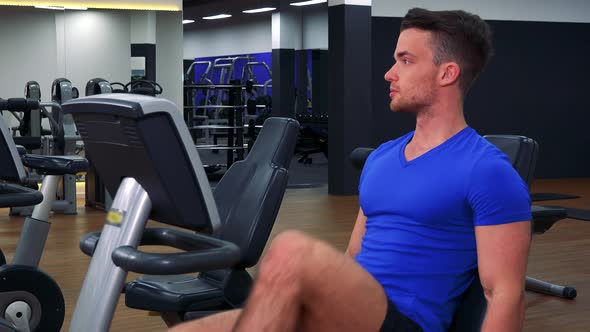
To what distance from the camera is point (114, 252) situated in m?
1.63

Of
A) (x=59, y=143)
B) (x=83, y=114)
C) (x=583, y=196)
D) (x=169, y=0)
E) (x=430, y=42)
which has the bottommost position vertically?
(x=583, y=196)

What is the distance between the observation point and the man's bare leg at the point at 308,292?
1.46 meters

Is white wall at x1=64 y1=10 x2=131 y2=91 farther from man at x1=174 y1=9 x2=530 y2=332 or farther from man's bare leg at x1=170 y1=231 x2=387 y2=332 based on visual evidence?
man's bare leg at x1=170 y1=231 x2=387 y2=332

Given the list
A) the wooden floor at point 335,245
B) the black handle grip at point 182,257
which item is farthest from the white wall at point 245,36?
the black handle grip at point 182,257

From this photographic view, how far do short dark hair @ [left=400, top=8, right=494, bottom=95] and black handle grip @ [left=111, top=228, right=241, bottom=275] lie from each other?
1.90 ft

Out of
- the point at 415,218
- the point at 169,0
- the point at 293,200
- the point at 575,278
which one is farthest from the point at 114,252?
the point at 169,0

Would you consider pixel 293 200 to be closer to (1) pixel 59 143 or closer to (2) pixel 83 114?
(1) pixel 59 143

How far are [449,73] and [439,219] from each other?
0.30m

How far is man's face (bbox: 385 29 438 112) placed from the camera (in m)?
1.80

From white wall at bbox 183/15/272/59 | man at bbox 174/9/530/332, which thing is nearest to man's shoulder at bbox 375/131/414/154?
man at bbox 174/9/530/332

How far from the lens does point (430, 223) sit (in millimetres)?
1749

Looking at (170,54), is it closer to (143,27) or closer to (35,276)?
(143,27)

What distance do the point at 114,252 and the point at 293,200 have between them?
5.85 m

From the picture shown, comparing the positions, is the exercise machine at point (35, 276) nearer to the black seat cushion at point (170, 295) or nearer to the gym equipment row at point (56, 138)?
the black seat cushion at point (170, 295)
